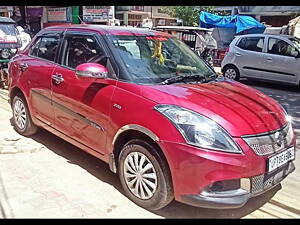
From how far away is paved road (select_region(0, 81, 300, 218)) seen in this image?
10.5 ft

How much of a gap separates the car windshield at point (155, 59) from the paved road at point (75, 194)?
1224 mm

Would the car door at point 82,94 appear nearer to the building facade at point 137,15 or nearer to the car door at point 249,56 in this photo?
the car door at point 249,56

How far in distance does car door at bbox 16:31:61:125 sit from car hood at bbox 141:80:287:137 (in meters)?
1.66

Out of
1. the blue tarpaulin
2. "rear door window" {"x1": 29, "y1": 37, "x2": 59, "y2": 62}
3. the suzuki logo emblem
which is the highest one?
the blue tarpaulin

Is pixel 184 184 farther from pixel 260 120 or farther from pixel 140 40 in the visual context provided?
pixel 140 40

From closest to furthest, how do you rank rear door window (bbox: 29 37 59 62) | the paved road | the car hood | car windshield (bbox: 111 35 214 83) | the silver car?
the car hood < the paved road < car windshield (bbox: 111 35 214 83) < rear door window (bbox: 29 37 59 62) < the silver car

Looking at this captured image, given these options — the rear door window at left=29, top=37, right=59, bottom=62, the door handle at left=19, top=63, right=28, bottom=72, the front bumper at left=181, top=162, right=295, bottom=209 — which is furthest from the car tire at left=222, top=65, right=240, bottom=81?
the front bumper at left=181, top=162, right=295, bottom=209

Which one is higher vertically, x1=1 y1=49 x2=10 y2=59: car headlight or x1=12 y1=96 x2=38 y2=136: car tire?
x1=1 y1=49 x2=10 y2=59: car headlight

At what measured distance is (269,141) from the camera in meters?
2.99

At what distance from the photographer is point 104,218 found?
3.10 meters

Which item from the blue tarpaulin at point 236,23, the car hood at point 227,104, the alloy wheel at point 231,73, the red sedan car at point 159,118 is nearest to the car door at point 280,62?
the alloy wheel at point 231,73

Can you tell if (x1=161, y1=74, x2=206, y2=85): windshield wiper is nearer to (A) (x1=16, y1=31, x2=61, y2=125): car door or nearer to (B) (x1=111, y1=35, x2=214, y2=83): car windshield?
(B) (x1=111, y1=35, x2=214, y2=83): car windshield

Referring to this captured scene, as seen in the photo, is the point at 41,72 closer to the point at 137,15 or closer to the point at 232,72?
the point at 232,72

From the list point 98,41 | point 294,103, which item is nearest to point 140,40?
point 98,41
